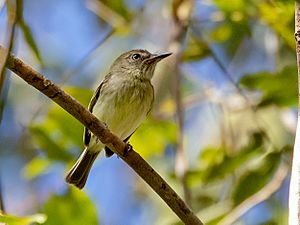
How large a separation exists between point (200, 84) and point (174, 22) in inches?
23.0

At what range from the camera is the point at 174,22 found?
4168 mm

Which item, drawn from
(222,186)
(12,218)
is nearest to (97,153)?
(222,186)

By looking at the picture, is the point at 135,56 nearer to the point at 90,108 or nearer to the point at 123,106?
the point at 123,106

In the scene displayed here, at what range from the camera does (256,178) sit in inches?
139

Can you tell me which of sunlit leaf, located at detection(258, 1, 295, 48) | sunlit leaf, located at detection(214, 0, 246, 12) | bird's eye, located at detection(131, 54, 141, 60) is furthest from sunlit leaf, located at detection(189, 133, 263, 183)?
bird's eye, located at detection(131, 54, 141, 60)

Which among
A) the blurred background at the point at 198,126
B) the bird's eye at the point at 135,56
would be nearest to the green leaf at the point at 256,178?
the blurred background at the point at 198,126

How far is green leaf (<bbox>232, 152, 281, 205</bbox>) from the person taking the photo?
11.3 ft

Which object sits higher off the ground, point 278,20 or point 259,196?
point 278,20

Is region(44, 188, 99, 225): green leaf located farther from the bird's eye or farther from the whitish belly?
the bird's eye

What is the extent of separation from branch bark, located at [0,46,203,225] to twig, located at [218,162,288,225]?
28.9 inches

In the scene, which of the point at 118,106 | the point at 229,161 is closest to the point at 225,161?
the point at 229,161

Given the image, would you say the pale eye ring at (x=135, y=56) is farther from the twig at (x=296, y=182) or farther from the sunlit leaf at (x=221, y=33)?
the twig at (x=296, y=182)

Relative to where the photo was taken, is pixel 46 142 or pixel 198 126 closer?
pixel 46 142

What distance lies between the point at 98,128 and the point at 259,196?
1.25 meters
